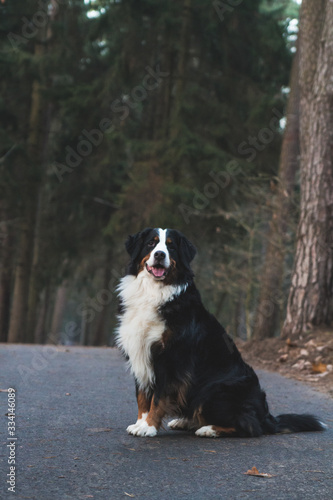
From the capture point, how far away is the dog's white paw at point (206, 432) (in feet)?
16.2

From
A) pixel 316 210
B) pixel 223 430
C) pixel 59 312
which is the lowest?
pixel 59 312

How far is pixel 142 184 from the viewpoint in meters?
17.7

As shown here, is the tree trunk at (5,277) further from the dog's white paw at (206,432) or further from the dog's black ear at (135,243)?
the dog's white paw at (206,432)

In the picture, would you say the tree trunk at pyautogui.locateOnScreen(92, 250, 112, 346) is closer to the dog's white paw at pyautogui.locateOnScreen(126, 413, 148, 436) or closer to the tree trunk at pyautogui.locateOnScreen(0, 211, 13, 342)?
the tree trunk at pyautogui.locateOnScreen(0, 211, 13, 342)

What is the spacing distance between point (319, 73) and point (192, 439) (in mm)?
7640

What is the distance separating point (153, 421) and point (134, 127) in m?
17.1

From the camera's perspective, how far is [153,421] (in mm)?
4926

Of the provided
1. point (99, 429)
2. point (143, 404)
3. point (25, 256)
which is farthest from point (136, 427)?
point (25, 256)

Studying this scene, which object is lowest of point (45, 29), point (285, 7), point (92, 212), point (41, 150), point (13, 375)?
point (13, 375)

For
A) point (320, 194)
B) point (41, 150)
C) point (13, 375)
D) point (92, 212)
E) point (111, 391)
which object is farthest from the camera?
point (92, 212)

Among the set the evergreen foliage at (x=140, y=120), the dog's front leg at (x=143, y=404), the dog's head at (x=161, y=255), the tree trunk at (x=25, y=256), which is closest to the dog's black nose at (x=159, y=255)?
the dog's head at (x=161, y=255)

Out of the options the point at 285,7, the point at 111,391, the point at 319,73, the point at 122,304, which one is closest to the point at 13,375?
the point at 111,391

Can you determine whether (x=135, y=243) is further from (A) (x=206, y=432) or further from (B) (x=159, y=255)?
(A) (x=206, y=432)

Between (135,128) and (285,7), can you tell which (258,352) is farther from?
(285,7)
